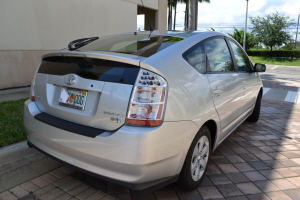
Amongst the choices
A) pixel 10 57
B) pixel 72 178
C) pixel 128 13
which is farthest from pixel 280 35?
pixel 72 178

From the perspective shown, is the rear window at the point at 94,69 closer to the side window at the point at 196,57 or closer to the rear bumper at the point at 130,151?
the rear bumper at the point at 130,151

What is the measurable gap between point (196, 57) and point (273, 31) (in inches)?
1347

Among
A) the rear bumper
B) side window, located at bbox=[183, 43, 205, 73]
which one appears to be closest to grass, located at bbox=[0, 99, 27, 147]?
the rear bumper

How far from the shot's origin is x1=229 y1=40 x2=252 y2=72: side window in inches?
145

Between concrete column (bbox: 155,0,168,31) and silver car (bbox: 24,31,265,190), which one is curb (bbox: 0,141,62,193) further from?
concrete column (bbox: 155,0,168,31)

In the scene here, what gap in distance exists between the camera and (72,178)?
2717 millimetres

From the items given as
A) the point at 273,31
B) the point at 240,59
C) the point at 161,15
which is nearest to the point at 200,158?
the point at 240,59

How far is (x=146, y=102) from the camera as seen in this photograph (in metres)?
1.93

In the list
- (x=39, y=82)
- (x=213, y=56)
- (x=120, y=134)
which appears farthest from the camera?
(x=213, y=56)

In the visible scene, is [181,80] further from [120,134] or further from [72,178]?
[72,178]

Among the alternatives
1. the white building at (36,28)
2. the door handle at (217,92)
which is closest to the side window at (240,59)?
the door handle at (217,92)

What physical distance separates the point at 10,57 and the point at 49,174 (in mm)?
4837

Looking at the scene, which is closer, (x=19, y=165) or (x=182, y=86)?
(x=182, y=86)

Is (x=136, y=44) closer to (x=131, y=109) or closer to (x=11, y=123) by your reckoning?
(x=131, y=109)
